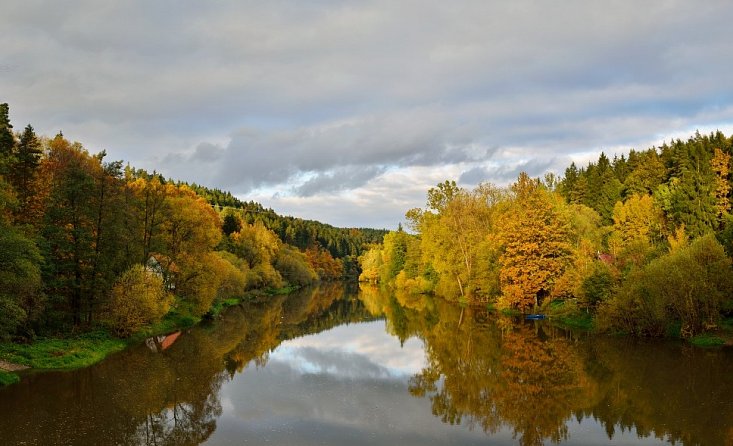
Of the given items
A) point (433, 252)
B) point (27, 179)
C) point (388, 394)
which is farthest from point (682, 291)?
point (27, 179)

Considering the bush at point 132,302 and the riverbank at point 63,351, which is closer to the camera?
the riverbank at point 63,351

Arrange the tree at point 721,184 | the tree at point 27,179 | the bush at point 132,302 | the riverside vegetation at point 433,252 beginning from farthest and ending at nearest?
the tree at point 721,184
the bush at point 132,302
the tree at point 27,179
the riverside vegetation at point 433,252

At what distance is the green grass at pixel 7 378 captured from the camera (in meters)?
26.4

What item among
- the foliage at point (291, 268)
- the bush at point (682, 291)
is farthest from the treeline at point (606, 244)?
the foliage at point (291, 268)

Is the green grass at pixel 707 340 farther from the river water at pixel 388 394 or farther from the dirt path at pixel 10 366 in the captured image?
the dirt path at pixel 10 366

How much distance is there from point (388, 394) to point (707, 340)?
75.7ft

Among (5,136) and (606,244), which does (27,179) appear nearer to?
(5,136)

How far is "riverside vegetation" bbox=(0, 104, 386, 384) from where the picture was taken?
30469 mm

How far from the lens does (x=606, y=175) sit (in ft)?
279

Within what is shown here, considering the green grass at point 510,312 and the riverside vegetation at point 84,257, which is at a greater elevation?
the riverside vegetation at point 84,257

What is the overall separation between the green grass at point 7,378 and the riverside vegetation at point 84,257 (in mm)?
66

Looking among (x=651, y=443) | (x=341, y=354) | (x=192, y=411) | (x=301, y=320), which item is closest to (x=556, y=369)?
(x=651, y=443)

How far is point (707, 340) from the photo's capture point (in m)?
35.5

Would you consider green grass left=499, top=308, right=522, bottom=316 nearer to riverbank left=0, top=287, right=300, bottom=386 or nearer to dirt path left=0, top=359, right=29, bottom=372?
riverbank left=0, top=287, right=300, bottom=386
